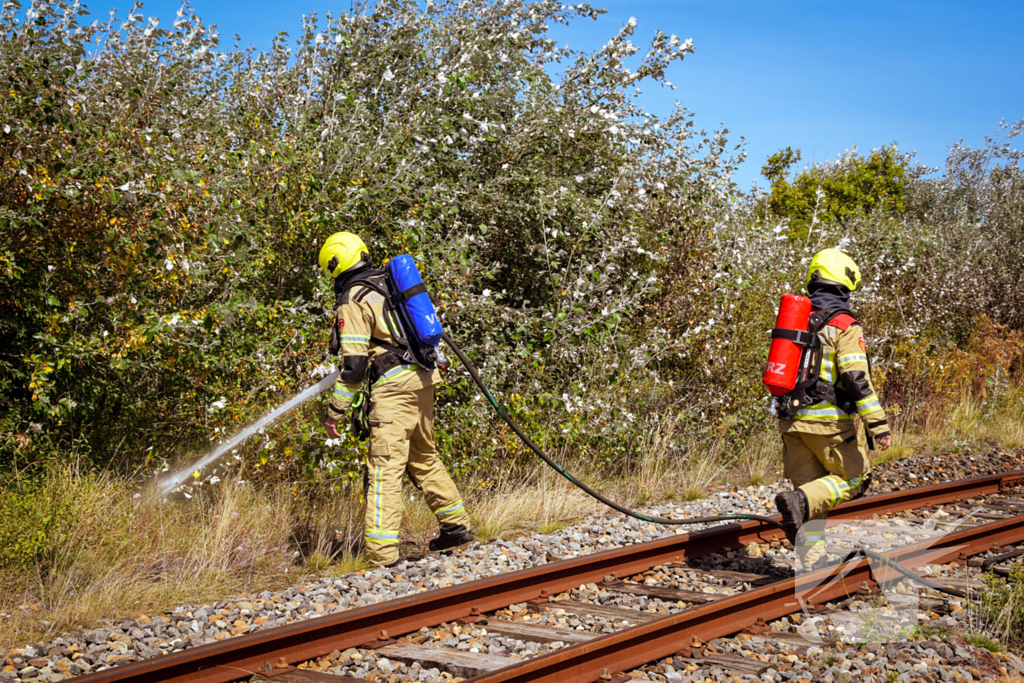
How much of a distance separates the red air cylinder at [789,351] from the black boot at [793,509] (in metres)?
0.68

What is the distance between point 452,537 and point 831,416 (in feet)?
9.52

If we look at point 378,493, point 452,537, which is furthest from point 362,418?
point 452,537

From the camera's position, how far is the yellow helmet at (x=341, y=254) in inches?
227

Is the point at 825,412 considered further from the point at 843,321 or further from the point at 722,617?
the point at 722,617

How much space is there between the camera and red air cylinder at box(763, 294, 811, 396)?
17.1 ft

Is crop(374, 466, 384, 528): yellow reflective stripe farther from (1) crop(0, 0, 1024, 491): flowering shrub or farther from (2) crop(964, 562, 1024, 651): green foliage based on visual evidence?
(2) crop(964, 562, 1024, 651): green foliage

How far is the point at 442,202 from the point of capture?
8.56 m

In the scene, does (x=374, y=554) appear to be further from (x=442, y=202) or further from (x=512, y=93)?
(x=512, y=93)

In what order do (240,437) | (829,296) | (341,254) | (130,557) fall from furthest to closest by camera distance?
(240,437) < (341,254) < (130,557) < (829,296)

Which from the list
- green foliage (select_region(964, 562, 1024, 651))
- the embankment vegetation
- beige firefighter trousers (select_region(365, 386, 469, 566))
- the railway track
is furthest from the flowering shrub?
green foliage (select_region(964, 562, 1024, 651))

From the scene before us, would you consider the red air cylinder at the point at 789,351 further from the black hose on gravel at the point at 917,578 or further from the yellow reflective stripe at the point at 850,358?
the black hose on gravel at the point at 917,578

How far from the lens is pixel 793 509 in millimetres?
5070

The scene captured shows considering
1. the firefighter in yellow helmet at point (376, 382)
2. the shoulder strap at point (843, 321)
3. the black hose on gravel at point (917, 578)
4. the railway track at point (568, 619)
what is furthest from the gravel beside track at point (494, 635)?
the shoulder strap at point (843, 321)

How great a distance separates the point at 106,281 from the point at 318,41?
429cm
